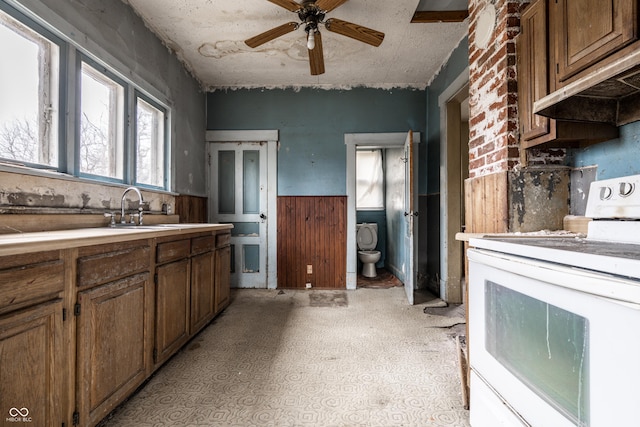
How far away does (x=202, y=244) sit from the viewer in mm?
2480

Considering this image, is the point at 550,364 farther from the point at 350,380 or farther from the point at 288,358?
the point at 288,358

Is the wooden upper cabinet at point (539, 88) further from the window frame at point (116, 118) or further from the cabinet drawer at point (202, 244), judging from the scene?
the window frame at point (116, 118)

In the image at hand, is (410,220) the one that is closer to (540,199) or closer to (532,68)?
(540,199)

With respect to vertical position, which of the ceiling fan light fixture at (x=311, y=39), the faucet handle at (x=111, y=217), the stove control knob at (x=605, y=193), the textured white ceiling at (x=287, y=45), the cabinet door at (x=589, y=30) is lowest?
the faucet handle at (x=111, y=217)

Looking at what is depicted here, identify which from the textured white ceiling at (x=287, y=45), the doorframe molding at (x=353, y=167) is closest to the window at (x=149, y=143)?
the textured white ceiling at (x=287, y=45)

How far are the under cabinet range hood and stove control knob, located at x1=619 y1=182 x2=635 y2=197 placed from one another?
0.38 m

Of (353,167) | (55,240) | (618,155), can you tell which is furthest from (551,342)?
(353,167)

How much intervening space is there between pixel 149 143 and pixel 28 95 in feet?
4.25

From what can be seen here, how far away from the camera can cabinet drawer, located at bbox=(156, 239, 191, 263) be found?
1.85 metres

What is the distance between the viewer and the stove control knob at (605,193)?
1.13 meters

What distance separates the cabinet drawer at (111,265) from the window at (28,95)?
766 mm

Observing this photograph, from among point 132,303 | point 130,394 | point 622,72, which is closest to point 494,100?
point 622,72

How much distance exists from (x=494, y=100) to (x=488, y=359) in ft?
4.75

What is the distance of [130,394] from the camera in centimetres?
160
